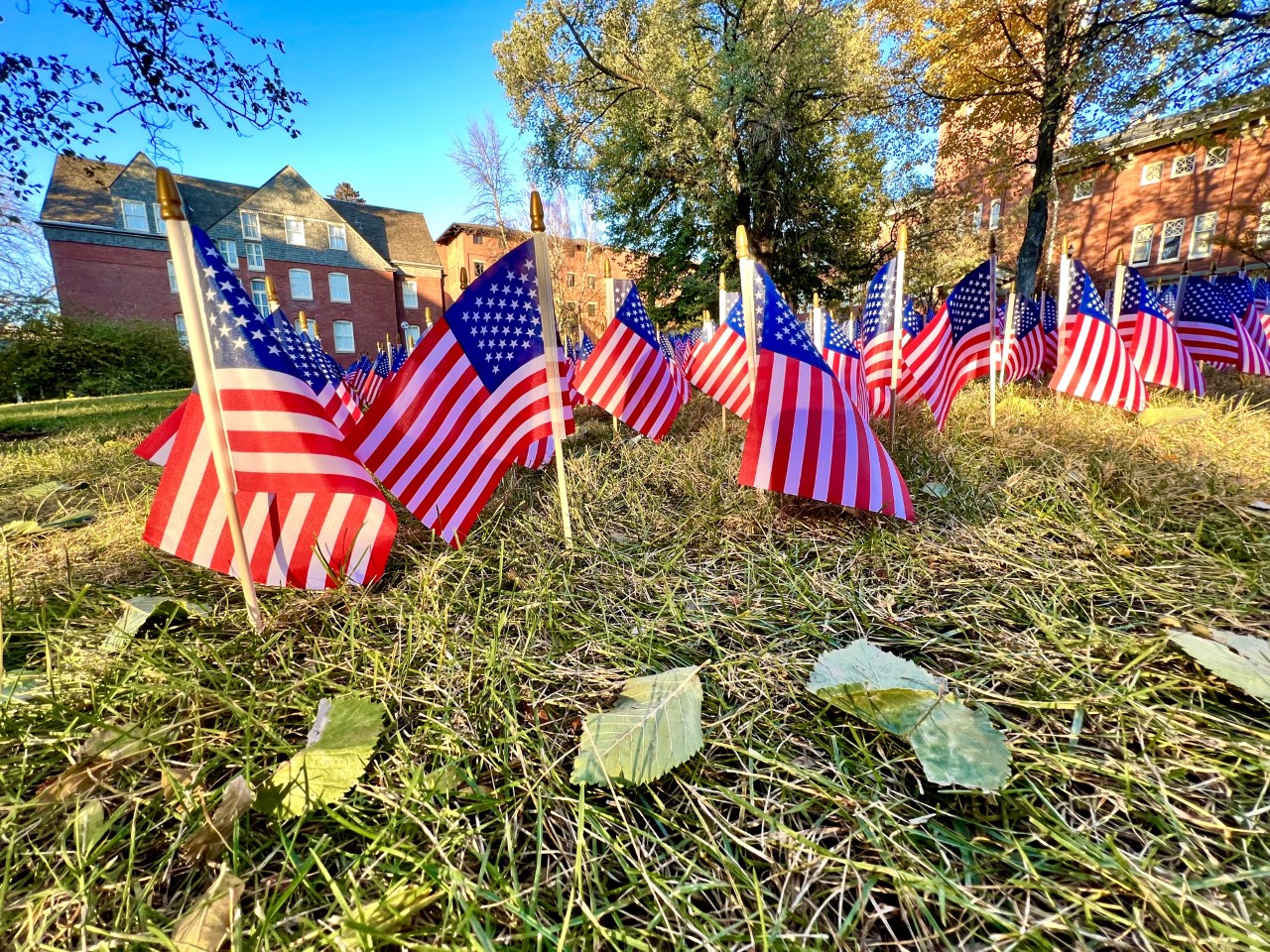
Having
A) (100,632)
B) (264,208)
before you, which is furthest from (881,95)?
(264,208)

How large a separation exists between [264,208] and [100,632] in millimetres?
35849

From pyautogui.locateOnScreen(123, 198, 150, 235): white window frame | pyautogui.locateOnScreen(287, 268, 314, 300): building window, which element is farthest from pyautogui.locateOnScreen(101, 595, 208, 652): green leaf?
pyautogui.locateOnScreen(123, 198, 150, 235): white window frame

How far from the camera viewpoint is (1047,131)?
8.48 metres

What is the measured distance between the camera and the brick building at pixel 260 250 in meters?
24.0

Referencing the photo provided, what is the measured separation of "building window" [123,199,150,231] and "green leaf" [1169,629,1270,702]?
37.0 metres

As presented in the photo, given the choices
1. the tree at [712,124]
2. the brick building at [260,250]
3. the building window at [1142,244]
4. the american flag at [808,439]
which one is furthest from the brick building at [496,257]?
the building window at [1142,244]

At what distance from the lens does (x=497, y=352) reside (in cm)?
237

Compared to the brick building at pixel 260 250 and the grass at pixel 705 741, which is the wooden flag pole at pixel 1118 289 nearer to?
the grass at pixel 705 741

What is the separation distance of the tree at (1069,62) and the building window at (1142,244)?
20.9 meters

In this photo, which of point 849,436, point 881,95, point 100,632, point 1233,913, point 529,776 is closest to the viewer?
point 1233,913

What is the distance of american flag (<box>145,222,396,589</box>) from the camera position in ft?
5.80

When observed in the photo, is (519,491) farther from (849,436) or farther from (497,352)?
(849,436)

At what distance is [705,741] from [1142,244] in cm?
3497

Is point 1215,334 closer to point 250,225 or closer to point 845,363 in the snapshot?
point 845,363
